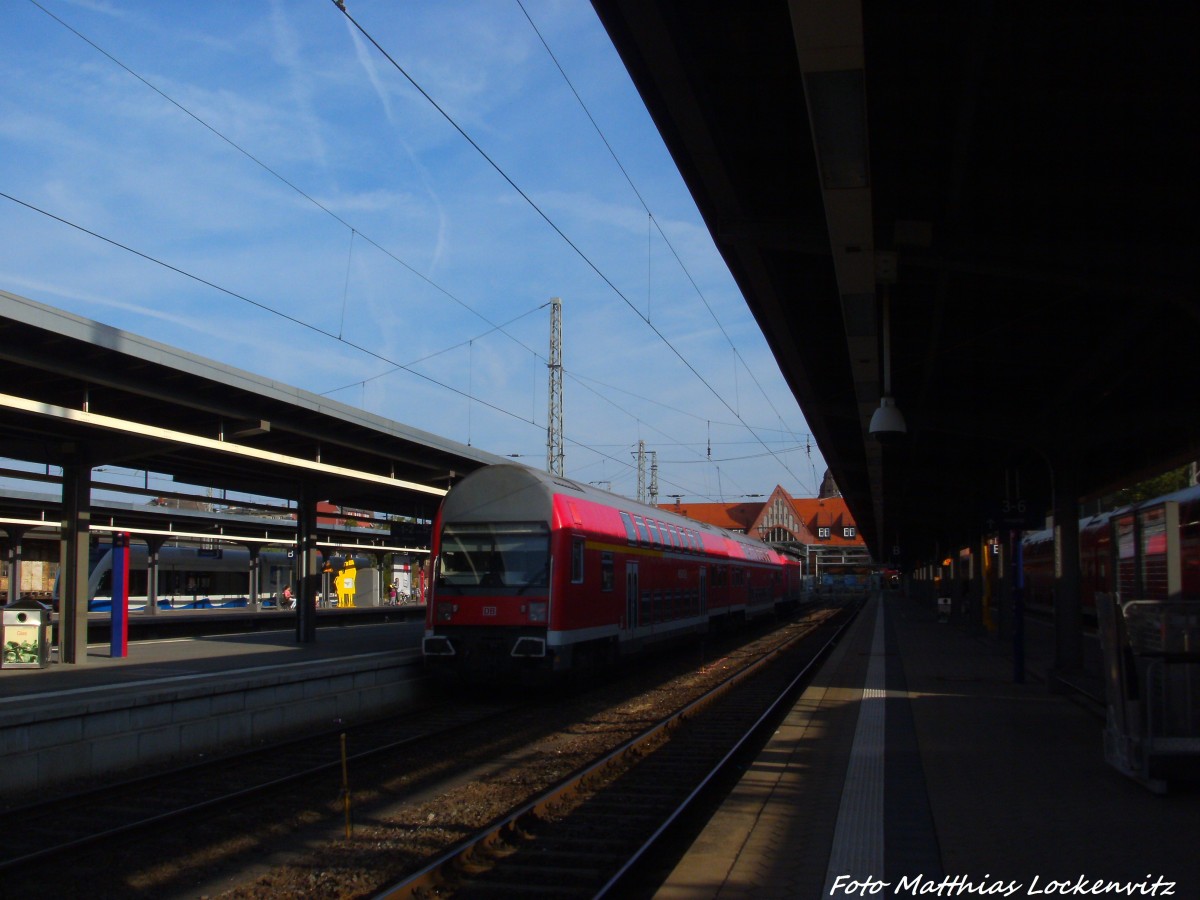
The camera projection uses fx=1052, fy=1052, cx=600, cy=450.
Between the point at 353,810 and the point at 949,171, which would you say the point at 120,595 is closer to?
the point at 353,810

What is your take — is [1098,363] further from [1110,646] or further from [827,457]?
[827,457]

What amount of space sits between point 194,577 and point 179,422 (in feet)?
91.8

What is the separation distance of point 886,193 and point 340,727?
857cm

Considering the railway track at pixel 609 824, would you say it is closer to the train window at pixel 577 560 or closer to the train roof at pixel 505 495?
the train window at pixel 577 560

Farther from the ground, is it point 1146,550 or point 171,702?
point 1146,550

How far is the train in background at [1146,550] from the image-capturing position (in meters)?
18.7

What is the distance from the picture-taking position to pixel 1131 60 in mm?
6746

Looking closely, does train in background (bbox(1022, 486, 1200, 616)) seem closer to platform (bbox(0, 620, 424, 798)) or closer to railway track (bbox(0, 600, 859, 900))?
railway track (bbox(0, 600, 859, 900))

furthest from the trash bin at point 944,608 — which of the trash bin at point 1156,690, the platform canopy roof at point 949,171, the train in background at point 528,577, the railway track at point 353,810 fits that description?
the trash bin at point 1156,690

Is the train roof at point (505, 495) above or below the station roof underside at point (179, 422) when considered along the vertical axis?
below

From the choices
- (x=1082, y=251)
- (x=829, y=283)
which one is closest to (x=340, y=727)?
(x=829, y=283)

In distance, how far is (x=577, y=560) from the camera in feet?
47.5

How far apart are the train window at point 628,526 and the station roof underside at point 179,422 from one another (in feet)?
14.6

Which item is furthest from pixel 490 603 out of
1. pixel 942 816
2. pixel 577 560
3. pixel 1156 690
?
pixel 1156 690
